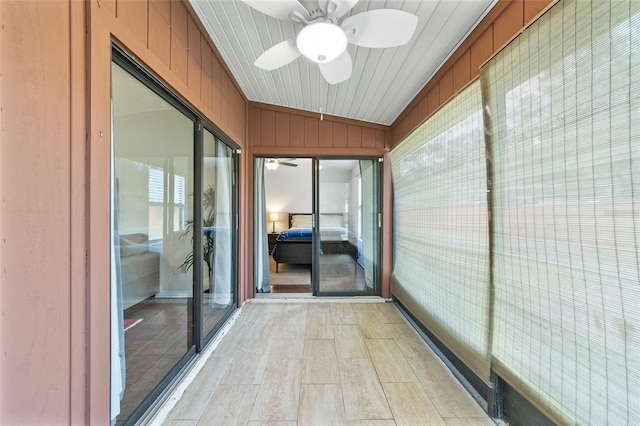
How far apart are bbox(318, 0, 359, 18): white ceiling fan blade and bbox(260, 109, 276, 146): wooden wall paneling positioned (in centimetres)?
212

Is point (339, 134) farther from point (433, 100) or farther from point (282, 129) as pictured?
point (433, 100)

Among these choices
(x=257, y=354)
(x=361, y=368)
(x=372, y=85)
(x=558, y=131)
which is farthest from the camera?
(x=372, y=85)

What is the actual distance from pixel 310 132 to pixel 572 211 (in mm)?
2852

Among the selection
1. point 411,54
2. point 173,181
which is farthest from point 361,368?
point 411,54

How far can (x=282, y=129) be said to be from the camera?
3.38 m

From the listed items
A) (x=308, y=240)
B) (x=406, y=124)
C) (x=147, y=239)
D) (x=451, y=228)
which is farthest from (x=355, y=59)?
(x=308, y=240)

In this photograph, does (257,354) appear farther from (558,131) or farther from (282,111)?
(282,111)

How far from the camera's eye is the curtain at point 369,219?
3.53 metres

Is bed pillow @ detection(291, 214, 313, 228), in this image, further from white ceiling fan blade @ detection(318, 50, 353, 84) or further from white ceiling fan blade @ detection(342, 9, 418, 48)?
white ceiling fan blade @ detection(342, 9, 418, 48)

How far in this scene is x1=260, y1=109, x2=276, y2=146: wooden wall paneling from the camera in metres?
3.37

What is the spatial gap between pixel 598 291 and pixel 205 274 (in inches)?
101

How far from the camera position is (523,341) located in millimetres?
1271

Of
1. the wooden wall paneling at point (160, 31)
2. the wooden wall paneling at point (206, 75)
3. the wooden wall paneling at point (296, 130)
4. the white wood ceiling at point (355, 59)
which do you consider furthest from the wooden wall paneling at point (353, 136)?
the wooden wall paneling at point (160, 31)

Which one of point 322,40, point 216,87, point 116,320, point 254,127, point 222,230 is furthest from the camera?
point 254,127
